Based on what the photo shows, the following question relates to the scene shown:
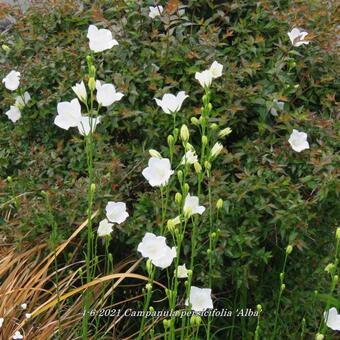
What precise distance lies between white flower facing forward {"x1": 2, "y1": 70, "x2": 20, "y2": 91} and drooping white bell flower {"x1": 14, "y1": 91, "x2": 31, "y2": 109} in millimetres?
49

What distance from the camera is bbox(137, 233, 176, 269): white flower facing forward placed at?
211 centimetres

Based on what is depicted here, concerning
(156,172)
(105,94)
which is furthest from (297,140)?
(105,94)

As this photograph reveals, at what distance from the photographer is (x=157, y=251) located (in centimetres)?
215

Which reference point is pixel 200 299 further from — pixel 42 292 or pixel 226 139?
pixel 226 139

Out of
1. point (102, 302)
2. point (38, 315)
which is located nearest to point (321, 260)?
point (102, 302)

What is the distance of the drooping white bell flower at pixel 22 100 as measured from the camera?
3188 mm

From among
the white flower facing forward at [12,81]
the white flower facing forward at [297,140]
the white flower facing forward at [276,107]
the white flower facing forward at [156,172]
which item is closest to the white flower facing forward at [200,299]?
the white flower facing forward at [156,172]

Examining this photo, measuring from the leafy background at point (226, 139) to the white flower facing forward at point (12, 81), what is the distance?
0.13 ft

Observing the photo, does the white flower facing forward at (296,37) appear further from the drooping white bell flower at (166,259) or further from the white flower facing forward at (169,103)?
the drooping white bell flower at (166,259)

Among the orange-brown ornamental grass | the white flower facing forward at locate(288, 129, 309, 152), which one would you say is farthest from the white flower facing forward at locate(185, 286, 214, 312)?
the white flower facing forward at locate(288, 129, 309, 152)

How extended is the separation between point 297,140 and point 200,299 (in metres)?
0.78

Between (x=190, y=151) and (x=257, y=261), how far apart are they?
71 cm

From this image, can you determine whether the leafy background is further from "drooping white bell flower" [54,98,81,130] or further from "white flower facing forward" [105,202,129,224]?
"drooping white bell flower" [54,98,81,130]

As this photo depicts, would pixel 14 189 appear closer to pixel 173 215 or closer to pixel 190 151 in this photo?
pixel 173 215
